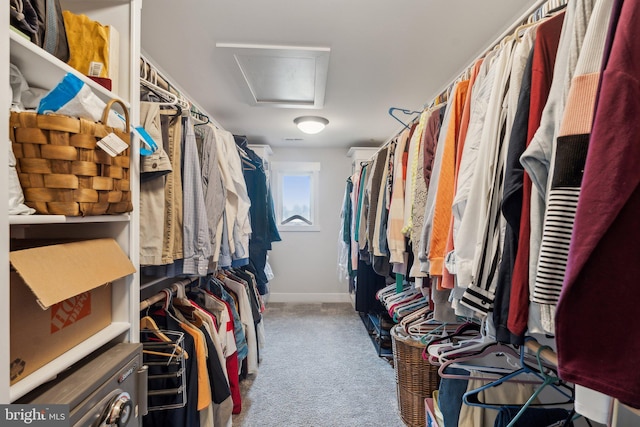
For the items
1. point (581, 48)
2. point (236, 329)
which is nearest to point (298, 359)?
point (236, 329)

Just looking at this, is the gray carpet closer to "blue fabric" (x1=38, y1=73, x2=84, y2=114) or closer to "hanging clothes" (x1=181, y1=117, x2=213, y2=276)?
"hanging clothes" (x1=181, y1=117, x2=213, y2=276)

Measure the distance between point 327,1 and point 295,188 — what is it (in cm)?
307

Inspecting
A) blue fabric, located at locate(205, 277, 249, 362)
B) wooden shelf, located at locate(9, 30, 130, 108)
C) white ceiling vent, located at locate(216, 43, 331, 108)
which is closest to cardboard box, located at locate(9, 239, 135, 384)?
wooden shelf, located at locate(9, 30, 130, 108)

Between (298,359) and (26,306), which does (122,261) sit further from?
(298,359)

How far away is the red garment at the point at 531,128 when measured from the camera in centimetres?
59

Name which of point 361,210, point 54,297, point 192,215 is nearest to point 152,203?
point 192,215

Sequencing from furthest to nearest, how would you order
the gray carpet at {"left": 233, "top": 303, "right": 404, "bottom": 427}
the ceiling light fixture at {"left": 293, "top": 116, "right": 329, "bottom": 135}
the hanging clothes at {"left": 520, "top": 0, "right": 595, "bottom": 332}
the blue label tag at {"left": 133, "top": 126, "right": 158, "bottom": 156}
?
the ceiling light fixture at {"left": 293, "top": 116, "right": 329, "bottom": 135}
the gray carpet at {"left": 233, "top": 303, "right": 404, "bottom": 427}
the blue label tag at {"left": 133, "top": 126, "right": 158, "bottom": 156}
the hanging clothes at {"left": 520, "top": 0, "right": 595, "bottom": 332}

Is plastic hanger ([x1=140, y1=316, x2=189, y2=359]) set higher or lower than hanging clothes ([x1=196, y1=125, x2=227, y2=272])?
lower

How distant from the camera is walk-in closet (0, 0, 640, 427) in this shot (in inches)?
18.0

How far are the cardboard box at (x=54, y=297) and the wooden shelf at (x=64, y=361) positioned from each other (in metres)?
0.01

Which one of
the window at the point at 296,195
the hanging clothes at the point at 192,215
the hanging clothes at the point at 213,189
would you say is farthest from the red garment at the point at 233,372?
the window at the point at 296,195

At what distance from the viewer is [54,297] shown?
24.0 inches

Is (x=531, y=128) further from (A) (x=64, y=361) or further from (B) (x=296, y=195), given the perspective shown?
(B) (x=296, y=195)

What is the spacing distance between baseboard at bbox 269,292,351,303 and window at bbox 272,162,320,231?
964 millimetres
